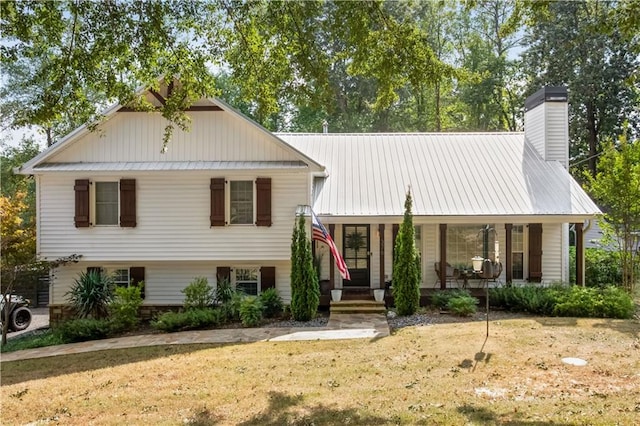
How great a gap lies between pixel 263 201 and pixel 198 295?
304 cm

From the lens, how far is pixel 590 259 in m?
15.2

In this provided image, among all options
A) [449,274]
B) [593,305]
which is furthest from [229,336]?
[593,305]

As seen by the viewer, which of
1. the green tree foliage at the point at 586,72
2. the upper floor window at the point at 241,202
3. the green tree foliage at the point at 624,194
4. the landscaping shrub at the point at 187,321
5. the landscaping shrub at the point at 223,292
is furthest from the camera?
the green tree foliage at the point at 586,72

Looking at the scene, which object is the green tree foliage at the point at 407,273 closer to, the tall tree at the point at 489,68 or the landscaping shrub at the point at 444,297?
the landscaping shrub at the point at 444,297

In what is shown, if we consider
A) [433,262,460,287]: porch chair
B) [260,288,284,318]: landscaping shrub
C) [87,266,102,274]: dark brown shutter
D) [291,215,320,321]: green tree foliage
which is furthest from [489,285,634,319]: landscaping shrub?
[87,266,102,274]: dark brown shutter

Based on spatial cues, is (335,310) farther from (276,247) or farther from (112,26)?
(112,26)

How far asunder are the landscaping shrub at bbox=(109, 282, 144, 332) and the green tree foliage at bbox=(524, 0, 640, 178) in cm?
2245

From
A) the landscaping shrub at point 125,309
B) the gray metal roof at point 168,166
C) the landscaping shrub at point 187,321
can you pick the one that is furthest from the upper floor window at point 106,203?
the landscaping shrub at point 187,321

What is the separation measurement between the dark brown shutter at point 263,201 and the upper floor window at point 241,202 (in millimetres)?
331

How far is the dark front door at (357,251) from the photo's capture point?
13969 millimetres

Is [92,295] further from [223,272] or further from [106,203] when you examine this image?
[223,272]

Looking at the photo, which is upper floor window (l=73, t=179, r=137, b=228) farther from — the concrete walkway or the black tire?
the black tire

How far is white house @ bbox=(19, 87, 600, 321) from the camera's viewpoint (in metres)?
12.4

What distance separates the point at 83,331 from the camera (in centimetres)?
1094
